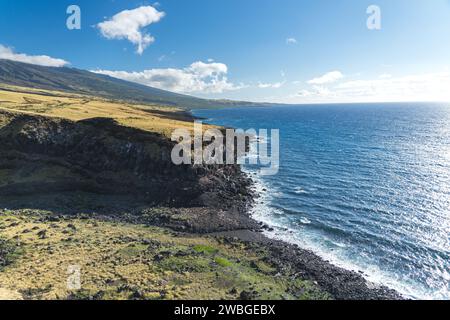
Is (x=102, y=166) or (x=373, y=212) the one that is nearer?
(x=373, y=212)

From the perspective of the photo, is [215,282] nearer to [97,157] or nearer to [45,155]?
[97,157]

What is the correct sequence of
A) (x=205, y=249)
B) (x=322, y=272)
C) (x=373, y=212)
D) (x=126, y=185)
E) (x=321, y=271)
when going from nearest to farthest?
1. (x=322, y=272)
2. (x=321, y=271)
3. (x=205, y=249)
4. (x=373, y=212)
5. (x=126, y=185)

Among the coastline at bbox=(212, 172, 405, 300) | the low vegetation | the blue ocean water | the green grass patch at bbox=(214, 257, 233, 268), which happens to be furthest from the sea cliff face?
the green grass patch at bbox=(214, 257, 233, 268)

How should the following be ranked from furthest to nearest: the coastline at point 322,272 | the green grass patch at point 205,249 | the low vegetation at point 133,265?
the green grass patch at point 205,249 < the coastline at point 322,272 < the low vegetation at point 133,265

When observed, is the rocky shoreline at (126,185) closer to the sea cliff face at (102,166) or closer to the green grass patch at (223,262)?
the sea cliff face at (102,166)

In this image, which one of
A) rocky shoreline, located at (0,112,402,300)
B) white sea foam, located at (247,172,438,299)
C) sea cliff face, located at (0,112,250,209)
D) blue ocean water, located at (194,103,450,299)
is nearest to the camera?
white sea foam, located at (247,172,438,299)

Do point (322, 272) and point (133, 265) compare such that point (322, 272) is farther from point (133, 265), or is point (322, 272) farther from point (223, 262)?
point (133, 265)

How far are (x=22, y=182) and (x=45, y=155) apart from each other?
37.0ft

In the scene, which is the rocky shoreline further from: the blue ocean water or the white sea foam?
the blue ocean water

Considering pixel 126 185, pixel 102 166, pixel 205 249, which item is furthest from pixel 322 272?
pixel 102 166

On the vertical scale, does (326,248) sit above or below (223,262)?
below

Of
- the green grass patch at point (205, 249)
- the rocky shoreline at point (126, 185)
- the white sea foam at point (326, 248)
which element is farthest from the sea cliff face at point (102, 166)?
the green grass patch at point (205, 249)

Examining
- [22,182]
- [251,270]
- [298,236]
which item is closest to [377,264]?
[298,236]
